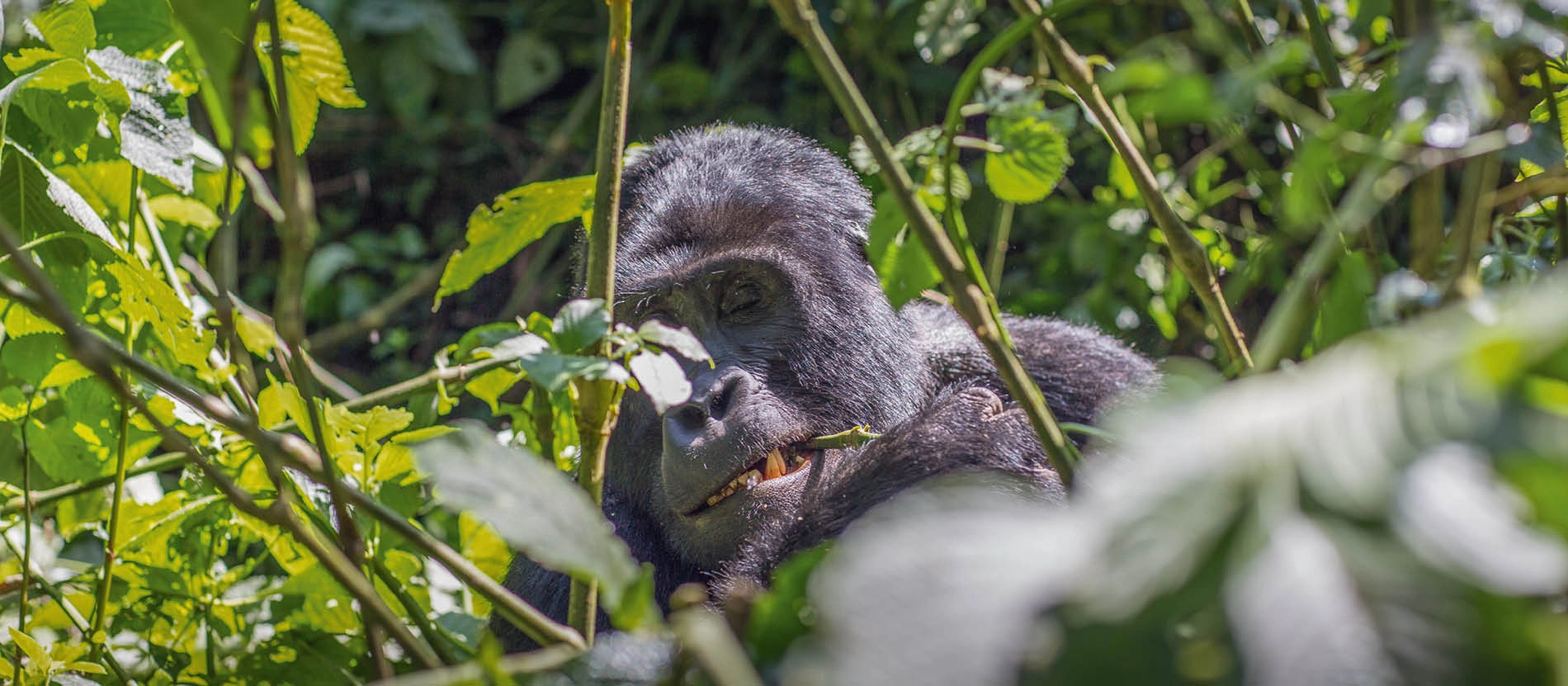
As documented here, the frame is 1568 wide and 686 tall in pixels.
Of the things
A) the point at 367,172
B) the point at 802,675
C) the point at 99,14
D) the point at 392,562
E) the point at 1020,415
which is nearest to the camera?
the point at 802,675

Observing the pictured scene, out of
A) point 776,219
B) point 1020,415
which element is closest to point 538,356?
point 1020,415

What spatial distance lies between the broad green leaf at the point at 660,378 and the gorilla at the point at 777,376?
730 mm


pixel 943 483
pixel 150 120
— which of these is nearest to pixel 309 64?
pixel 150 120

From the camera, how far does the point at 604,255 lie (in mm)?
921

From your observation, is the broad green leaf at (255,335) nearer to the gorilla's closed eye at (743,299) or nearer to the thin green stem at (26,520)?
the thin green stem at (26,520)

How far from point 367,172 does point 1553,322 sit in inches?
208

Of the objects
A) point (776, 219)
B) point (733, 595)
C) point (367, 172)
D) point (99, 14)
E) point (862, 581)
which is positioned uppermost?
point (99, 14)

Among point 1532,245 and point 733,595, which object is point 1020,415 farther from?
point 733,595

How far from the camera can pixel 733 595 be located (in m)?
0.67

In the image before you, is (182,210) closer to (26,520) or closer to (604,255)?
(26,520)

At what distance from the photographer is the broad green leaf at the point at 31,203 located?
1383 mm

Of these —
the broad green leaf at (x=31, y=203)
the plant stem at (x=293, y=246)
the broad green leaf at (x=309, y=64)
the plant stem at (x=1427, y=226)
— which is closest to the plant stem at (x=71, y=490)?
the broad green leaf at (x=31, y=203)

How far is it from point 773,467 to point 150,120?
0.88 metres

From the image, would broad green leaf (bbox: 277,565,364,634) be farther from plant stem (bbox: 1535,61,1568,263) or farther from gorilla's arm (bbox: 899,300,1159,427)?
plant stem (bbox: 1535,61,1568,263)
